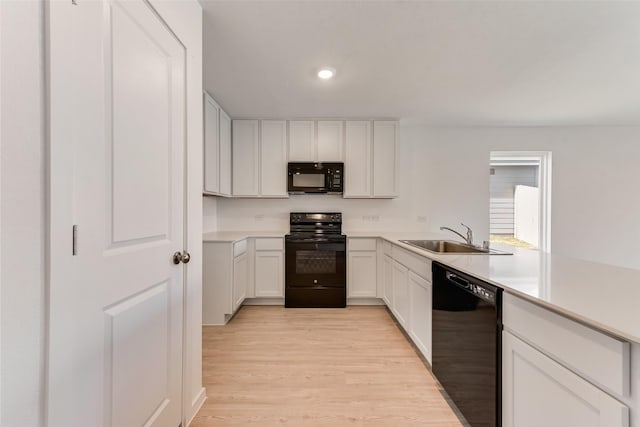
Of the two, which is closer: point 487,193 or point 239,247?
point 239,247

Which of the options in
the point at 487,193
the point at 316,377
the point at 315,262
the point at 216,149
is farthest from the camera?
the point at 487,193

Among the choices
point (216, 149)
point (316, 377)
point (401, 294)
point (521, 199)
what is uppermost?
point (216, 149)

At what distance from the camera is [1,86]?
65 cm

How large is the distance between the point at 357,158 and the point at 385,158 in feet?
1.20

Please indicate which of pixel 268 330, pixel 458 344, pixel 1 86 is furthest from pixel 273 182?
pixel 1 86

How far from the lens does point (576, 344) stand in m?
0.87

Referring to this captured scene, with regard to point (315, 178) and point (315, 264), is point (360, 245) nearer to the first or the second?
point (315, 264)

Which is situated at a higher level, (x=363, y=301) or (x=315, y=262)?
(x=315, y=262)

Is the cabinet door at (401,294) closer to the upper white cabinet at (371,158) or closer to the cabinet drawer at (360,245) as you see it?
the cabinet drawer at (360,245)

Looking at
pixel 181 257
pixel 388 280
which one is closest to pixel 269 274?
pixel 388 280

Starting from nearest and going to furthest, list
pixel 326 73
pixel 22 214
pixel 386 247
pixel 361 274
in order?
pixel 22 214 → pixel 326 73 → pixel 386 247 → pixel 361 274

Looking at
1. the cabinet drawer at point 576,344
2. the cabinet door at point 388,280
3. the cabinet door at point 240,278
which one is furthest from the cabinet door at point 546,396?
the cabinet door at point 240,278

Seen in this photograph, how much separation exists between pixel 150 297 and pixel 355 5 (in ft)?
6.20

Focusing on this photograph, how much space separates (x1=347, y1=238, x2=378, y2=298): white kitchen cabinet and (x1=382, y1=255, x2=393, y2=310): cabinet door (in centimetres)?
16
